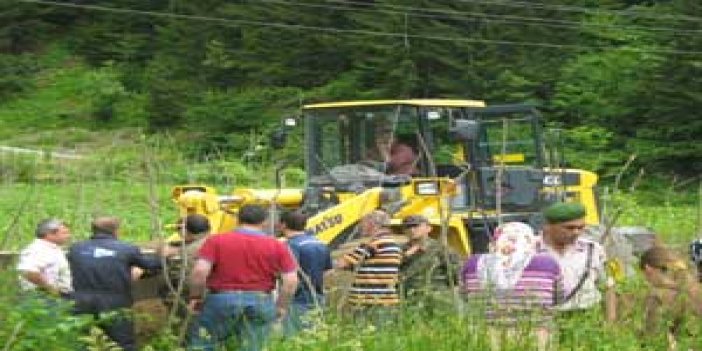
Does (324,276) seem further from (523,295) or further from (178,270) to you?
(523,295)

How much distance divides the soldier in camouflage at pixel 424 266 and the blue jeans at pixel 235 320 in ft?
2.63

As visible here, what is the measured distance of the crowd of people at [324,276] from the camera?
27.5 ft

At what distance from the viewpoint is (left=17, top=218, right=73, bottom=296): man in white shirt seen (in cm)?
1061

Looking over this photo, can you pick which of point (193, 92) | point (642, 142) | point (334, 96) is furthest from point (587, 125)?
point (193, 92)

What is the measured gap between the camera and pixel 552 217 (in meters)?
9.31

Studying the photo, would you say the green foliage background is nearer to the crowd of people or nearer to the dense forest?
the dense forest

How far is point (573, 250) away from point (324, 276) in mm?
2749

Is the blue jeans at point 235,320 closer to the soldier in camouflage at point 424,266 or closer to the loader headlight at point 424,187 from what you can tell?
the soldier in camouflage at point 424,266

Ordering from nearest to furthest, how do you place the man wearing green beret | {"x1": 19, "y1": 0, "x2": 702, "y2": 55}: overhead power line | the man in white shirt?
the man wearing green beret → the man in white shirt → {"x1": 19, "y1": 0, "x2": 702, "y2": 55}: overhead power line

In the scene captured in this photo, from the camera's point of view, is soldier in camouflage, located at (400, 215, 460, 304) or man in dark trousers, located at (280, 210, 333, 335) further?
man in dark trousers, located at (280, 210, 333, 335)

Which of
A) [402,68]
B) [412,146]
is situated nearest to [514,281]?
[412,146]

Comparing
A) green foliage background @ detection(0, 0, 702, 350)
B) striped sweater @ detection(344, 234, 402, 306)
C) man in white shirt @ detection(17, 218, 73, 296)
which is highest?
man in white shirt @ detection(17, 218, 73, 296)

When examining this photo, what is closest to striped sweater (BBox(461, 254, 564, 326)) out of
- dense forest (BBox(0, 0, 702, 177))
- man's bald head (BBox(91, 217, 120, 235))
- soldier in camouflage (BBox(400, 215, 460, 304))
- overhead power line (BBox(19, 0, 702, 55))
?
soldier in camouflage (BBox(400, 215, 460, 304))

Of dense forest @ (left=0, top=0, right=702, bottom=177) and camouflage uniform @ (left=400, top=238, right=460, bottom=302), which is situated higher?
camouflage uniform @ (left=400, top=238, right=460, bottom=302)
